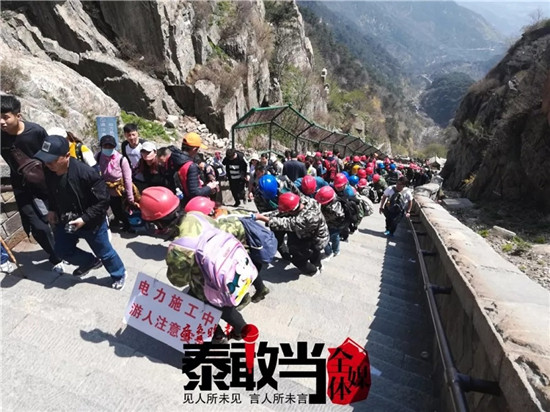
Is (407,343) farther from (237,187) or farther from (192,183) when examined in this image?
(237,187)

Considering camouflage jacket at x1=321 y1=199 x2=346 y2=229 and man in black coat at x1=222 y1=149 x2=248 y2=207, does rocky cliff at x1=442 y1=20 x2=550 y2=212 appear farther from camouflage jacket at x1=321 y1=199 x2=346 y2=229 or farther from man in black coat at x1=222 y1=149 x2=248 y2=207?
man in black coat at x1=222 y1=149 x2=248 y2=207

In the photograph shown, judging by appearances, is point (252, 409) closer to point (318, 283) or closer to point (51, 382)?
point (51, 382)

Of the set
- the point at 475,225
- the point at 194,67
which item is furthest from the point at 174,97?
the point at 475,225

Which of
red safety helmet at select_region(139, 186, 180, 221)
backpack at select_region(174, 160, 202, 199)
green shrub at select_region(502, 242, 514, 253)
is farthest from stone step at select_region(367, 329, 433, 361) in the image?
green shrub at select_region(502, 242, 514, 253)

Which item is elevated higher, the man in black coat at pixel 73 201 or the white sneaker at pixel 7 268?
the man in black coat at pixel 73 201

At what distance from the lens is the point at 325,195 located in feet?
15.5

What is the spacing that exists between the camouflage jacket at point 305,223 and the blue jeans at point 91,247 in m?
1.66

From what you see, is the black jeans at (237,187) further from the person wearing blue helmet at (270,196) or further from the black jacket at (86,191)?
the black jacket at (86,191)

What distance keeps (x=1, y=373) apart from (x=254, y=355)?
1825 mm

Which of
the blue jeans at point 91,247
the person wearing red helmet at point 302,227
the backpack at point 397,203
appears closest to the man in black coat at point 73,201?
the blue jeans at point 91,247

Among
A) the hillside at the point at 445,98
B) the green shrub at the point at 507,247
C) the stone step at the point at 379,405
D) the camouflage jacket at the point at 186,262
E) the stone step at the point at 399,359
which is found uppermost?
the camouflage jacket at the point at 186,262

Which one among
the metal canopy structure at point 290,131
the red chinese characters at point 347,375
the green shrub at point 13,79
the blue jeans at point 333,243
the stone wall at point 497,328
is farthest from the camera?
the metal canopy structure at point 290,131

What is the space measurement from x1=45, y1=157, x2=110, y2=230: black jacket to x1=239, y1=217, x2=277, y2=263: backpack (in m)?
1.30

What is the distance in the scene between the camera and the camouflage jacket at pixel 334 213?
4.86m
